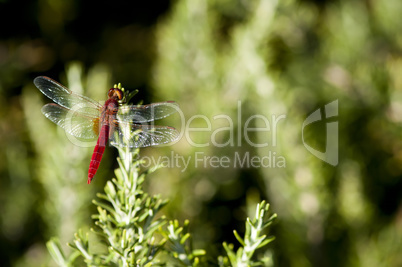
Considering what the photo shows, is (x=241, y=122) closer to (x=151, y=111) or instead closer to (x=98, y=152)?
(x=151, y=111)

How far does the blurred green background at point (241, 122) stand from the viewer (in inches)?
33.4

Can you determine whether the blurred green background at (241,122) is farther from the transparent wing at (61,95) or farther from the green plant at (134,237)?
the green plant at (134,237)

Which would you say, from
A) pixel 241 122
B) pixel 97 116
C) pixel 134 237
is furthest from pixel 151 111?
pixel 134 237

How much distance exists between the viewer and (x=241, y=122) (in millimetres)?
1043

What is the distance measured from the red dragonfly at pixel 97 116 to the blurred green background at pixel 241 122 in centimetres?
5

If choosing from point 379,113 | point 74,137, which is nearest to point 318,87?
point 379,113

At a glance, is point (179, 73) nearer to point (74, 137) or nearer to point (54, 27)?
point (74, 137)

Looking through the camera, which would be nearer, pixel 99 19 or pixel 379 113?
pixel 379 113

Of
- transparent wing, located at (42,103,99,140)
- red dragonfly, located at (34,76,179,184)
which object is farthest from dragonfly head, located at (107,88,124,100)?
transparent wing, located at (42,103,99,140)

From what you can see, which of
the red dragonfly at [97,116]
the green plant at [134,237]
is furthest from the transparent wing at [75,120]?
the green plant at [134,237]

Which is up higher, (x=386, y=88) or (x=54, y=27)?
(x=54, y=27)

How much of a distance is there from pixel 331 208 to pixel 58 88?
0.66 metres

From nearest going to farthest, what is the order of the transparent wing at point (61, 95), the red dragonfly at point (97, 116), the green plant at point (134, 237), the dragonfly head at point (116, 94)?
the green plant at point (134, 237), the dragonfly head at point (116, 94), the red dragonfly at point (97, 116), the transparent wing at point (61, 95)

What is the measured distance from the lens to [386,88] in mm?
982
